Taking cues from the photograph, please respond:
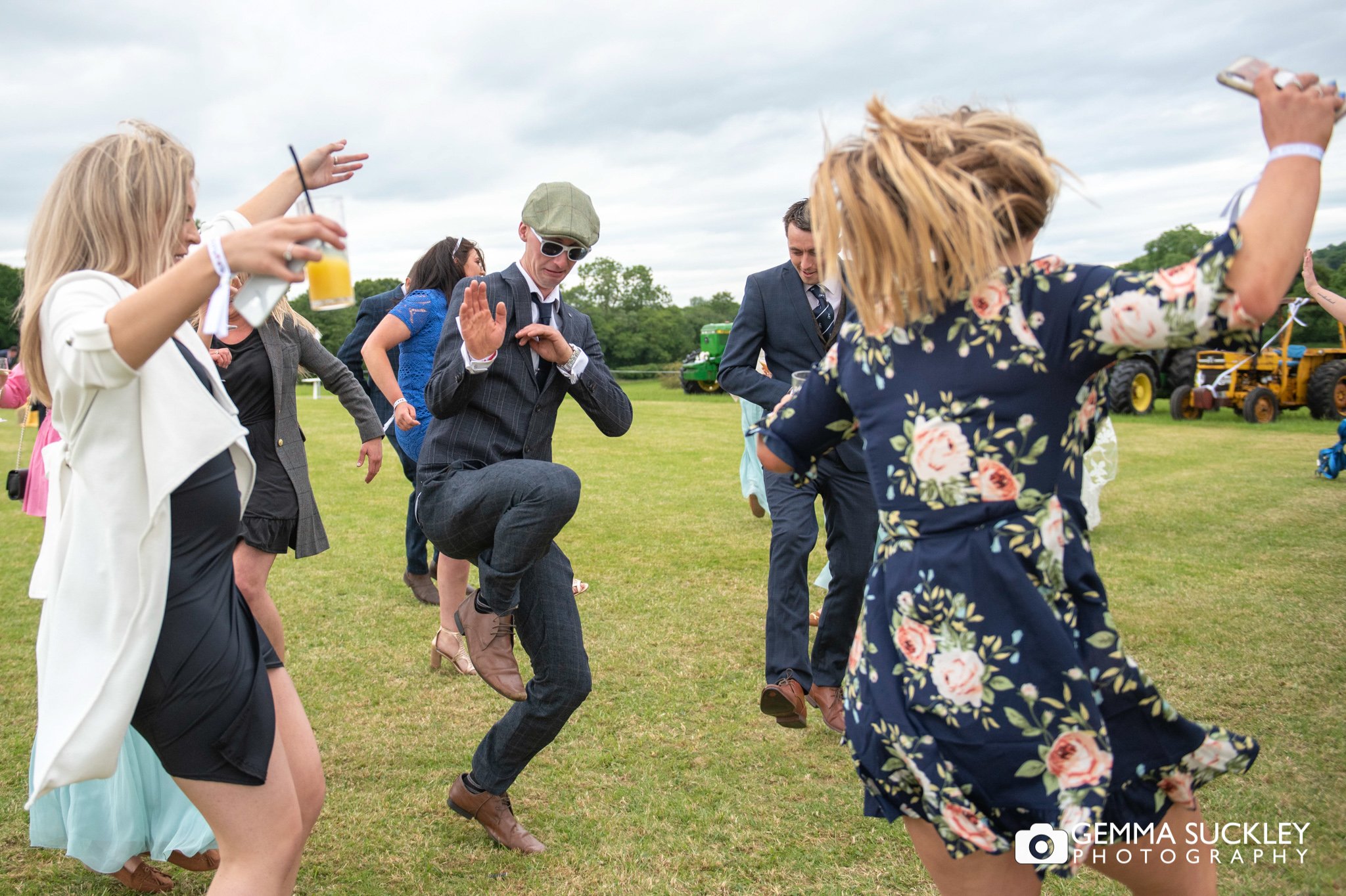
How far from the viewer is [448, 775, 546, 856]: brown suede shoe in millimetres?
3611

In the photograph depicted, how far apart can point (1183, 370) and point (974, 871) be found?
79.9 feet

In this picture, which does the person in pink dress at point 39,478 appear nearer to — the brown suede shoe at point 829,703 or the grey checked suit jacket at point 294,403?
the grey checked suit jacket at point 294,403

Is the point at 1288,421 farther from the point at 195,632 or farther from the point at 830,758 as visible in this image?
the point at 195,632

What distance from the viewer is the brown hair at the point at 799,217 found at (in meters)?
4.92

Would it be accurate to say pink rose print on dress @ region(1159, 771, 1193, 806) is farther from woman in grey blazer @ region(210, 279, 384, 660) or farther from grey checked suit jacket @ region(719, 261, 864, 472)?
woman in grey blazer @ region(210, 279, 384, 660)

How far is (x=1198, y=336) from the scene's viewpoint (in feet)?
5.59

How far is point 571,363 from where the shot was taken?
144 inches

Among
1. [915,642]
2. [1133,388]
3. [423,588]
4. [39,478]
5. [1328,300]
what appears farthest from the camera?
[1133,388]

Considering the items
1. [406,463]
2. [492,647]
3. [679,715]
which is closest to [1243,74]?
[492,647]

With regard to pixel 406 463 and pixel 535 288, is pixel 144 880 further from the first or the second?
pixel 406 463

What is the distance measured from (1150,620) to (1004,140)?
17.3 feet

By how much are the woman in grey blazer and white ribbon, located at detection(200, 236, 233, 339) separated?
271cm

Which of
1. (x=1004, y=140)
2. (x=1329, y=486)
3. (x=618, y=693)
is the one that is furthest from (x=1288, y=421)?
(x=1004, y=140)

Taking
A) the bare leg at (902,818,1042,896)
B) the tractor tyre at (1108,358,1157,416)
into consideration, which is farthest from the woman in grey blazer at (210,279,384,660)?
the tractor tyre at (1108,358,1157,416)
